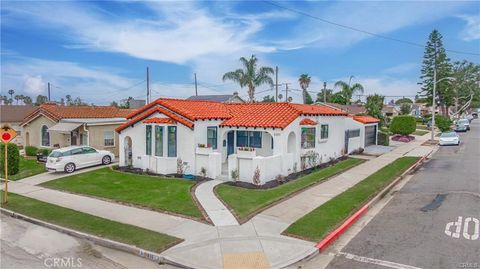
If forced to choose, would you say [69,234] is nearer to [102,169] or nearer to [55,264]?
[55,264]

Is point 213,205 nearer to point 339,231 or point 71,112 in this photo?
point 339,231

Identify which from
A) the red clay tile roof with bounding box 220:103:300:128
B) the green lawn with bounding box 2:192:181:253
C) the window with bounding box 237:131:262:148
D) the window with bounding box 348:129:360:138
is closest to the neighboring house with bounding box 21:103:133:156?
the red clay tile roof with bounding box 220:103:300:128

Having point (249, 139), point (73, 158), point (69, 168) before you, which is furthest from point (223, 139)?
point (69, 168)

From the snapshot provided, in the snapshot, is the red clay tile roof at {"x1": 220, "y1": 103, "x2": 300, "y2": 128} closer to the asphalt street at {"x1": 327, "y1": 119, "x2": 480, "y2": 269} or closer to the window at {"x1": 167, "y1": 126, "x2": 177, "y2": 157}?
the window at {"x1": 167, "y1": 126, "x2": 177, "y2": 157}

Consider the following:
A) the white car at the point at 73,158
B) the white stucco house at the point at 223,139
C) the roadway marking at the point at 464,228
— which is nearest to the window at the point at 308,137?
the white stucco house at the point at 223,139

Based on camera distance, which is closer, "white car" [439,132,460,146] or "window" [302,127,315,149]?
"window" [302,127,315,149]

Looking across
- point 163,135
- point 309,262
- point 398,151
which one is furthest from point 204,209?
point 398,151
